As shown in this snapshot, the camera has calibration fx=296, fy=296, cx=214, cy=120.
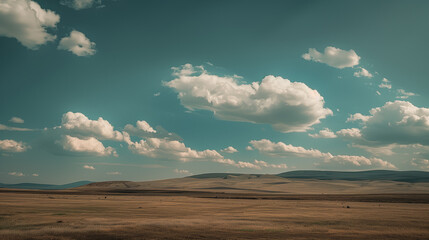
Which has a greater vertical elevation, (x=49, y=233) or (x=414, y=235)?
(x=49, y=233)

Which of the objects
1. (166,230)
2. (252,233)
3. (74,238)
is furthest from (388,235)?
(74,238)

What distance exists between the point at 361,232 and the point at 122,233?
73.1 ft

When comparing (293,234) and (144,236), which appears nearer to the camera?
(144,236)

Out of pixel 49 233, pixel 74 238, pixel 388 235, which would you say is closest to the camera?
pixel 74 238

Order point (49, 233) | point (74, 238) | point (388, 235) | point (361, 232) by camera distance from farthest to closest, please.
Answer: point (361, 232) < point (388, 235) < point (49, 233) < point (74, 238)

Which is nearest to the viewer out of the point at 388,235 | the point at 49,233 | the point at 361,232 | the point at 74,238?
the point at 74,238

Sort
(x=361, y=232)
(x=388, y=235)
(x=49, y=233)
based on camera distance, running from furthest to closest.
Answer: (x=361, y=232) → (x=388, y=235) → (x=49, y=233)

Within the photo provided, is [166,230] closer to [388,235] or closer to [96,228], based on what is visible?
[96,228]

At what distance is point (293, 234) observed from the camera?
26.4 meters

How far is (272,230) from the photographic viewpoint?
2859 centimetres

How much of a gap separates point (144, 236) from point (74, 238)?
5.36 m

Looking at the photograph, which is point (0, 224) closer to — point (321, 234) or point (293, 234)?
point (293, 234)

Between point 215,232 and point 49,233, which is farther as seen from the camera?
point 215,232

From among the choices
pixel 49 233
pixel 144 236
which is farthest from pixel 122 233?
pixel 49 233
